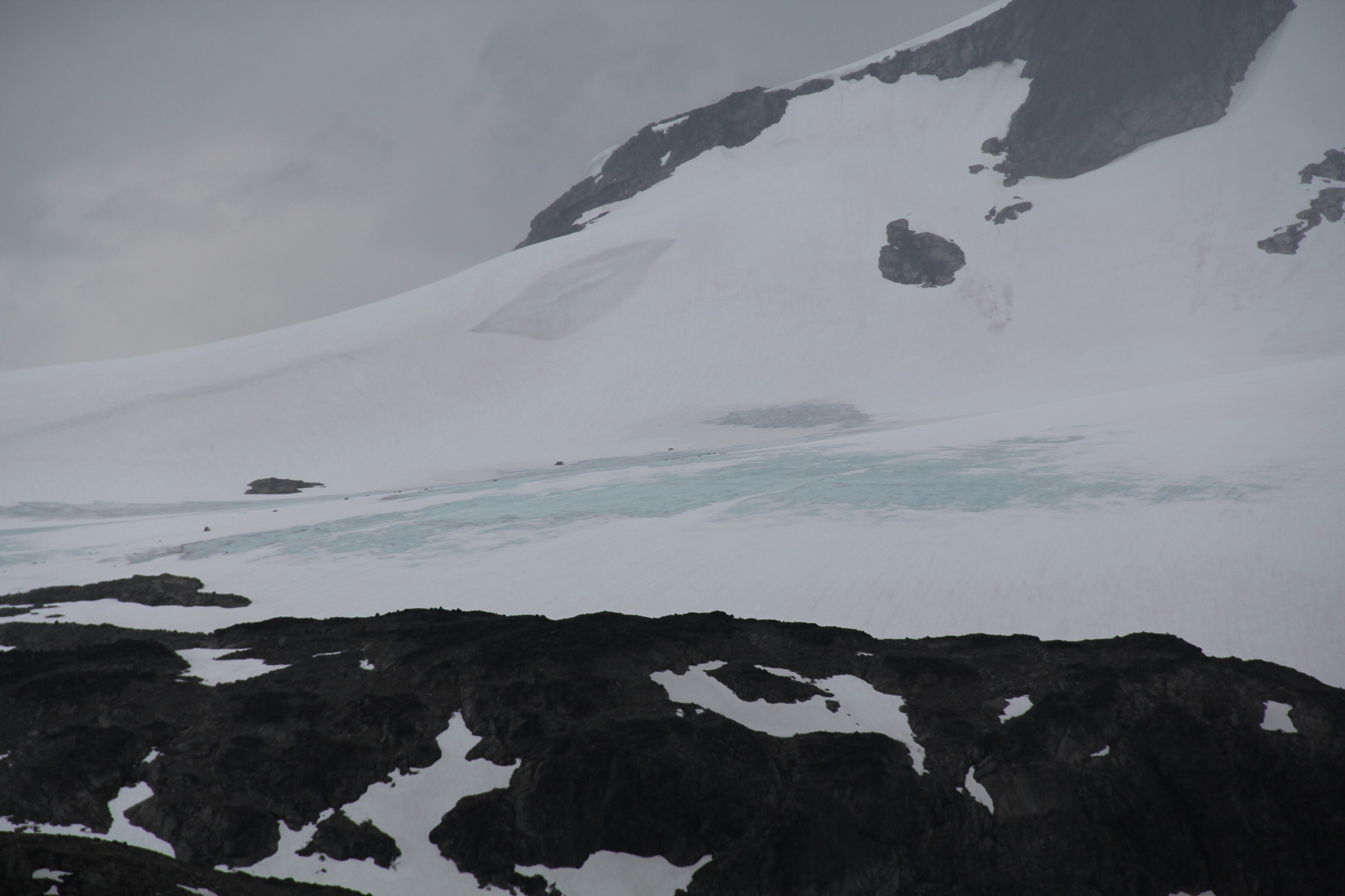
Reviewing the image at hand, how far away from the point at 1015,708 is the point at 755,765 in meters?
2.10

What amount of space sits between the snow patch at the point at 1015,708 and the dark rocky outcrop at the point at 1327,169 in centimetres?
5328

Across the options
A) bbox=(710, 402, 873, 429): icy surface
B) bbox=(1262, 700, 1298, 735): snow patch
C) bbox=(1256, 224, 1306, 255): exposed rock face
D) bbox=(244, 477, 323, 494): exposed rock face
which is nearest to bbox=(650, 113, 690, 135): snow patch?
bbox=(1256, 224, 1306, 255): exposed rock face

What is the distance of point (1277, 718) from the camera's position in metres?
5.86

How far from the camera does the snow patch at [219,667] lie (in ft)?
22.4

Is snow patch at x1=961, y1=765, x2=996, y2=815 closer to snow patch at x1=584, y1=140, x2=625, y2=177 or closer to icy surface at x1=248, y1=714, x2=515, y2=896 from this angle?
icy surface at x1=248, y1=714, x2=515, y2=896

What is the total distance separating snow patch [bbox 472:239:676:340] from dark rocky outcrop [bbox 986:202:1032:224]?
2038 cm

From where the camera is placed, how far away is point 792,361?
39.5 m

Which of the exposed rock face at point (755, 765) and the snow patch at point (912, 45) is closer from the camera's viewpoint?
the exposed rock face at point (755, 765)

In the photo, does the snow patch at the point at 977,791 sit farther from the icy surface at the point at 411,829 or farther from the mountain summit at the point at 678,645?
the icy surface at the point at 411,829

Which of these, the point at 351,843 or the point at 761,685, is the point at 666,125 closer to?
the point at 761,685

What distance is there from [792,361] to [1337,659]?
33238 millimetres

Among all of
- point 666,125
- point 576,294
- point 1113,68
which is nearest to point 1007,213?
point 1113,68

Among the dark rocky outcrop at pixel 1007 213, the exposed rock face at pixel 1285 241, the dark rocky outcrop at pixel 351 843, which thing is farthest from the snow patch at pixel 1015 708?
the dark rocky outcrop at pixel 1007 213

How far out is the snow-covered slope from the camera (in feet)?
31.3
